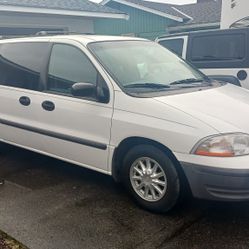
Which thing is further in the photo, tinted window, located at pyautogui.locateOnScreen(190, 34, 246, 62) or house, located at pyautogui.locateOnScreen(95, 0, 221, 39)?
house, located at pyautogui.locateOnScreen(95, 0, 221, 39)

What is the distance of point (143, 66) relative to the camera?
14.1 feet

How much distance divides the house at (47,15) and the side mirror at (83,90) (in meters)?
6.16

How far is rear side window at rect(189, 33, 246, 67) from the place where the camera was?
682cm

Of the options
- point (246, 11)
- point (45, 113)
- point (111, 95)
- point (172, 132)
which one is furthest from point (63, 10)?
point (172, 132)

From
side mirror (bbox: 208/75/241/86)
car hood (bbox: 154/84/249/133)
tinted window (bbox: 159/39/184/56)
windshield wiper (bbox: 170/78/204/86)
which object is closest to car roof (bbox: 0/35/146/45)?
windshield wiper (bbox: 170/78/204/86)

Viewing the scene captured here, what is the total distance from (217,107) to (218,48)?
3807 millimetres

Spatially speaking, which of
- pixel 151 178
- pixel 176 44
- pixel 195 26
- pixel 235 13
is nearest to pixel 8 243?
A: pixel 151 178

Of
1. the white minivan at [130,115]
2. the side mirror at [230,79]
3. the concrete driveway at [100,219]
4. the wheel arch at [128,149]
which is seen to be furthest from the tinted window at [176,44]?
the wheel arch at [128,149]

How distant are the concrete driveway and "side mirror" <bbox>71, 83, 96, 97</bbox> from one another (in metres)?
1.14

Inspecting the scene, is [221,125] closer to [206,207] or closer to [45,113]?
[206,207]

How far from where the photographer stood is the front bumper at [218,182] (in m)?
3.24

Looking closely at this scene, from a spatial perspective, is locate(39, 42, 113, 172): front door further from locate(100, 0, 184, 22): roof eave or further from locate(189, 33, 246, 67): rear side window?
locate(100, 0, 184, 22): roof eave

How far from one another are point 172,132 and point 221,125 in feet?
1.42

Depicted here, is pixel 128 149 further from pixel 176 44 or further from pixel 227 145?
pixel 176 44
